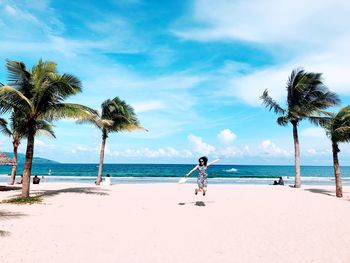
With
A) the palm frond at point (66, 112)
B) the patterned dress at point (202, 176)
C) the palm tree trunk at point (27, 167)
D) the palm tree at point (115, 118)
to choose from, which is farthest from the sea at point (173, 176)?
the patterned dress at point (202, 176)

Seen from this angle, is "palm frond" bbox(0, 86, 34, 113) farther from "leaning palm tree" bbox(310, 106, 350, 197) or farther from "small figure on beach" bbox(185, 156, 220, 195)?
"leaning palm tree" bbox(310, 106, 350, 197)

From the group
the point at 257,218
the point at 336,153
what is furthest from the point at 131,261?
the point at 336,153

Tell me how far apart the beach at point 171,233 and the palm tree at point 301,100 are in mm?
13785

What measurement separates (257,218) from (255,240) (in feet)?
12.7

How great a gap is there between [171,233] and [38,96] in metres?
9.86

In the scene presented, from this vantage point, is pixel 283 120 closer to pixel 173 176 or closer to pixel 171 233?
pixel 171 233

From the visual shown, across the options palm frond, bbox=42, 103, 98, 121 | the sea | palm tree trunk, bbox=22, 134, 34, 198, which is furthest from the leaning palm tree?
the sea

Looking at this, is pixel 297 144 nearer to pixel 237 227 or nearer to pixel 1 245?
pixel 237 227

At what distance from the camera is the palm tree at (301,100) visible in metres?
27.9

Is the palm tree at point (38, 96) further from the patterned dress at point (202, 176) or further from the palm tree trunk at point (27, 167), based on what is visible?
the patterned dress at point (202, 176)

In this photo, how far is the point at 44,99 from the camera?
53.4ft

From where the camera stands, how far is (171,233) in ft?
32.5

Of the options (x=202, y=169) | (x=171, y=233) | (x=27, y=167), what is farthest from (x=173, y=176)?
(x=171, y=233)

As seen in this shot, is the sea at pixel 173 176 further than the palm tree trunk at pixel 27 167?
Yes
